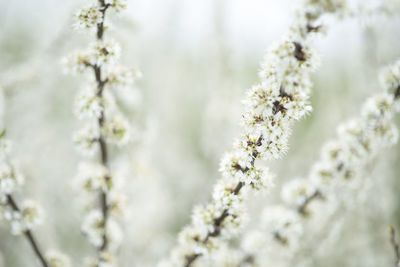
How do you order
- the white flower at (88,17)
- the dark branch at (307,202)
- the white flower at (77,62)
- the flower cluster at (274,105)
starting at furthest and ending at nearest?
1. the dark branch at (307,202)
2. the white flower at (77,62)
3. the white flower at (88,17)
4. the flower cluster at (274,105)

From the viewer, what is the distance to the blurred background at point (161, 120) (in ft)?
9.54

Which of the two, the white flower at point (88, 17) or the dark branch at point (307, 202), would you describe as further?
the dark branch at point (307, 202)

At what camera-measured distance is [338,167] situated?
2047 millimetres

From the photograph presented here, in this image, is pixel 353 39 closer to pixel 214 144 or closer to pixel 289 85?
pixel 214 144

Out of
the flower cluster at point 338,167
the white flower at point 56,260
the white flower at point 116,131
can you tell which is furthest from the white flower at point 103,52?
the flower cluster at point 338,167

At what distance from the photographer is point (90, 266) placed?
212 cm

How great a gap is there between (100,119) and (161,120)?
335 centimetres

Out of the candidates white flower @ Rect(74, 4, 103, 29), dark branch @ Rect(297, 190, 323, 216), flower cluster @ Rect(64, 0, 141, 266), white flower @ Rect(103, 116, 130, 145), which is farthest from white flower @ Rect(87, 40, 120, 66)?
dark branch @ Rect(297, 190, 323, 216)

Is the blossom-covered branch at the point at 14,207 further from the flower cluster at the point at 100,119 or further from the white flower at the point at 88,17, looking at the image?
the white flower at the point at 88,17

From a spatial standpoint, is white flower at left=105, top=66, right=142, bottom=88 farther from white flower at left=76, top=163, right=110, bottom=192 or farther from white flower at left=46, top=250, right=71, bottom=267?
white flower at left=46, top=250, right=71, bottom=267

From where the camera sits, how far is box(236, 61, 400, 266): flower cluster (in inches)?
73.1

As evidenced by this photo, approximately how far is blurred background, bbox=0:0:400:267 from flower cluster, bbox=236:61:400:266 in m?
0.42

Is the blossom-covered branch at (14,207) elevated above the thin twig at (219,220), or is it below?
above

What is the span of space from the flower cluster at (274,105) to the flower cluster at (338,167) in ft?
2.13
